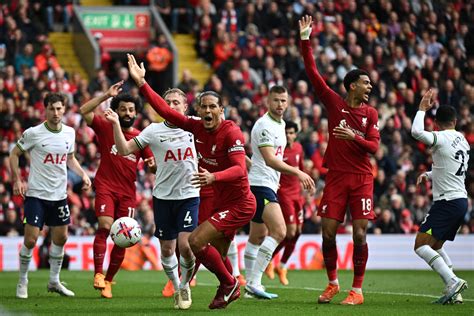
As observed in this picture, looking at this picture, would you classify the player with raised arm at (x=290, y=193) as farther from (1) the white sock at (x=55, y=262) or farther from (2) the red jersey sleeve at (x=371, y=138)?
(2) the red jersey sleeve at (x=371, y=138)

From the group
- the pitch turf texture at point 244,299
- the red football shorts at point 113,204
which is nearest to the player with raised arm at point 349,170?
the pitch turf texture at point 244,299

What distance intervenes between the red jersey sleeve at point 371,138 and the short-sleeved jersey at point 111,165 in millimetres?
3574

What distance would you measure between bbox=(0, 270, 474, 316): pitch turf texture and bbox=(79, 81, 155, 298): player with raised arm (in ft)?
1.97

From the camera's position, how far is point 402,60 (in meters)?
32.8

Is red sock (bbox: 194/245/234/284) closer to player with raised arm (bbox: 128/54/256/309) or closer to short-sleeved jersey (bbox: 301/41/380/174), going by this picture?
player with raised arm (bbox: 128/54/256/309)

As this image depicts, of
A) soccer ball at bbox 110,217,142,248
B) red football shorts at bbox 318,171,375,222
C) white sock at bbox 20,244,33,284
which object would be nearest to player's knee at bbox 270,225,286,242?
red football shorts at bbox 318,171,375,222

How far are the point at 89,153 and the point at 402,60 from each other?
11.0 m

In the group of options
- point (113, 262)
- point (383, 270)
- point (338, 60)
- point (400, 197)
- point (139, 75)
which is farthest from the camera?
point (338, 60)

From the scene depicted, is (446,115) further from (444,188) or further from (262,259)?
(262,259)

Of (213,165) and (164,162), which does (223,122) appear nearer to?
(213,165)

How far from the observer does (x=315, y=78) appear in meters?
14.4

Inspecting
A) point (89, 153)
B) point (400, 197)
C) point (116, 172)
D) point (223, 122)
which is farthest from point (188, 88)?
point (223, 122)

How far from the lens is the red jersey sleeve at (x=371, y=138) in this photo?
46.3 feet

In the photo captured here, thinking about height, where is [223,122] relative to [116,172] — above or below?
above
